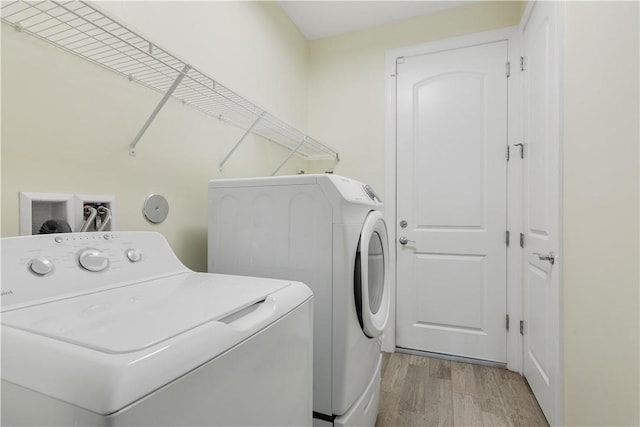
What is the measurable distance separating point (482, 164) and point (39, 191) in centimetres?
249

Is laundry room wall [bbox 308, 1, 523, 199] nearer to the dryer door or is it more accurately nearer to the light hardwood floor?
the dryer door

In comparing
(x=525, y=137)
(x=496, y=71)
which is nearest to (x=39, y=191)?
(x=525, y=137)

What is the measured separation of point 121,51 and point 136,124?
0.94 feet

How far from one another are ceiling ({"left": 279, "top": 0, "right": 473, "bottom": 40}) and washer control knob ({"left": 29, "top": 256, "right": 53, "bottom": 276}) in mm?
2345

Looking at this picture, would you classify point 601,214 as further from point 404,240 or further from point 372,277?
point 404,240

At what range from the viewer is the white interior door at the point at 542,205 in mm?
1557

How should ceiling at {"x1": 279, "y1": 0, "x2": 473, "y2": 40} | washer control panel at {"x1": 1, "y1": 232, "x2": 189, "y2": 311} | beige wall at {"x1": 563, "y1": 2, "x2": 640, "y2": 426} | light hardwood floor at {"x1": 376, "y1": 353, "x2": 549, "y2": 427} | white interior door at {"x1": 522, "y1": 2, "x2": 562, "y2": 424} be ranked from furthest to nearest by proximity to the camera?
ceiling at {"x1": 279, "y1": 0, "x2": 473, "y2": 40}, light hardwood floor at {"x1": 376, "y1": 353, "x2": 549, "y2": 427}, white interior door at {"x1": 522, "y1": 2, "x2": 562, "y2": 424}, beige wall at {"x1": 563, "y1": 2, "x2": 640, "y2": 426}, washer control panel at {"x1": 1, "y1": 232, "x2": 189, "y2": 311}

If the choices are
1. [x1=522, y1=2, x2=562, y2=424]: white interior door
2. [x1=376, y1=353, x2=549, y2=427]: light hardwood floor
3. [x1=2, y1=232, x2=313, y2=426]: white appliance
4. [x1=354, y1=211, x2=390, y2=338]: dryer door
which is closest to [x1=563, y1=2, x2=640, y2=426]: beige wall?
→ [x1=522, y1=2, x2=562, y2=424]: white interior door

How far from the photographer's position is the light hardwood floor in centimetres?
170

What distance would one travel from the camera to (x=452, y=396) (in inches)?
75.2

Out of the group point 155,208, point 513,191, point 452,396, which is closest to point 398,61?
point 513,191

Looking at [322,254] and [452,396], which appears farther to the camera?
[452,396]

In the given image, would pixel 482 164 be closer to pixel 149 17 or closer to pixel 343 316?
pixel 343 316

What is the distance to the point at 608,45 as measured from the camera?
1.10 metres
